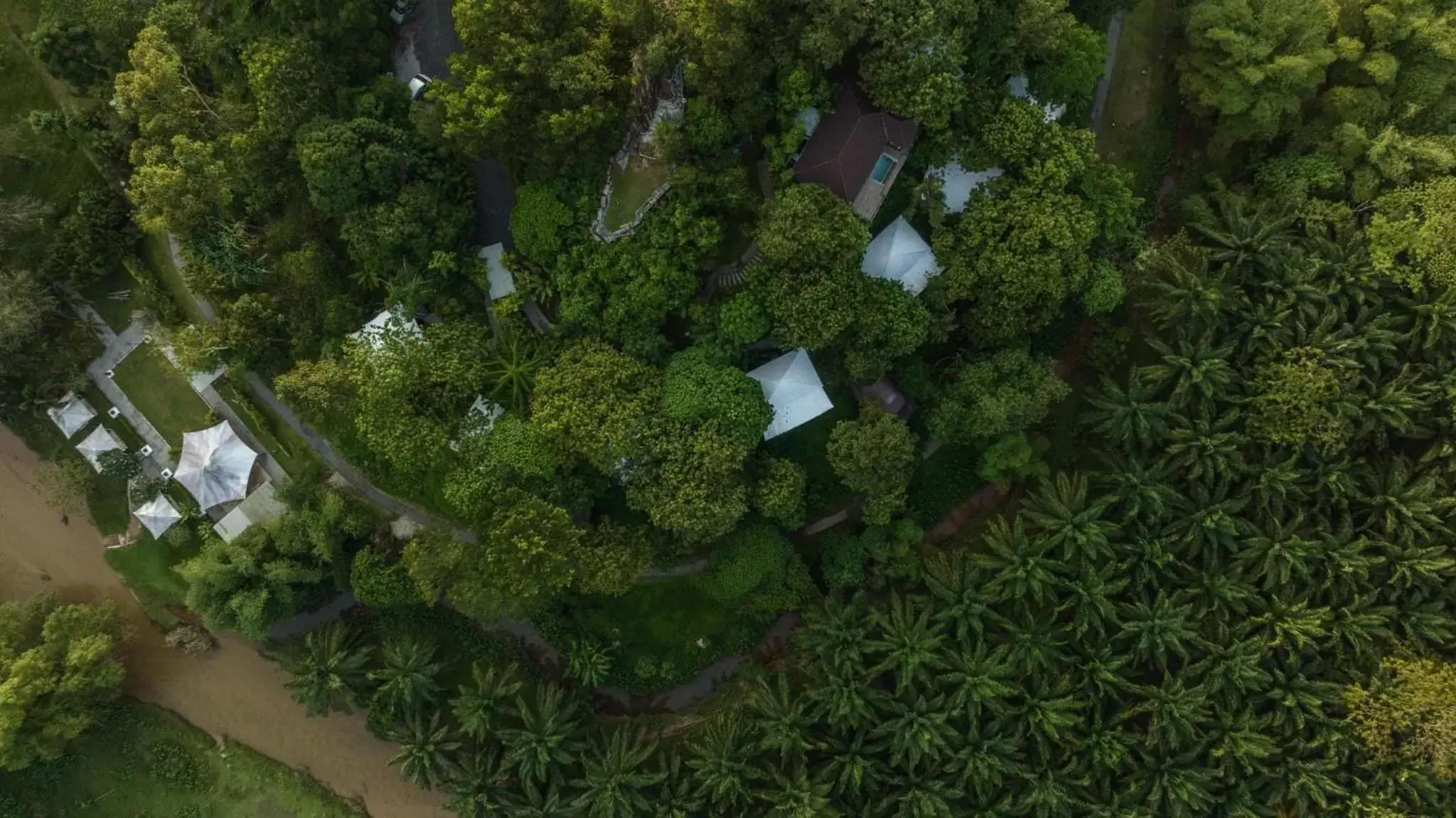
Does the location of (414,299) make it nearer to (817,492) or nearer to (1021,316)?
(817,492)

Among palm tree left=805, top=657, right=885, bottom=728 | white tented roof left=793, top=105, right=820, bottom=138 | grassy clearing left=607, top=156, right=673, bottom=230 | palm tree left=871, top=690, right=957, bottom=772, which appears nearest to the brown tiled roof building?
white tented roof left=793, top=105, right=820, bottom=138

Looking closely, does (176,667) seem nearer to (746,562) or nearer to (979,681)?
(746,562)

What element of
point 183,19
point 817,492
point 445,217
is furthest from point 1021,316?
point 183,19

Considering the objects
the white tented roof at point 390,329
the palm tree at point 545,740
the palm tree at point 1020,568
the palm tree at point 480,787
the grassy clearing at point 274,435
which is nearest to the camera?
the palm tree at point 1020,568

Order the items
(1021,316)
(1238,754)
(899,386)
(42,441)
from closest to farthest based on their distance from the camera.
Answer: (1238,754) < (1021,316) < (899,386) < (42,441)

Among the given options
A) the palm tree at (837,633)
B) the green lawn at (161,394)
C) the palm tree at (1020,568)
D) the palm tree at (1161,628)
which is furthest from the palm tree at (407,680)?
the palm tree at (1161,628)

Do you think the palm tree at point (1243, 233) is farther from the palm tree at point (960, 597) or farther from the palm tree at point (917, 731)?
the palm tree at point (917, 731)

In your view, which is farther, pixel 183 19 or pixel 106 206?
pixel 106 206

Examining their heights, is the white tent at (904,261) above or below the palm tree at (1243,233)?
above
